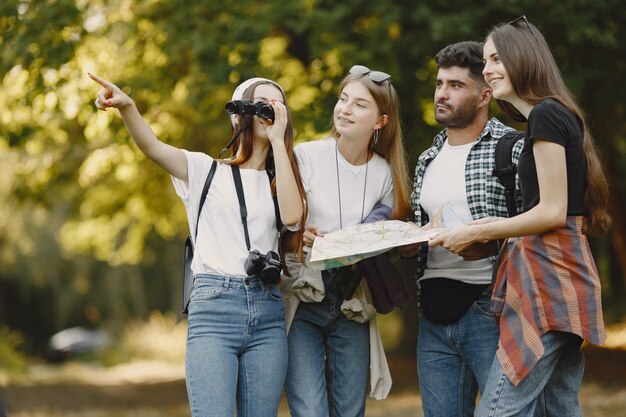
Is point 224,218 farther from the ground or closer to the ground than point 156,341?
farther from the ground

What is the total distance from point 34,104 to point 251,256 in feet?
20.3

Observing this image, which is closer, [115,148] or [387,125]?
[387,125]

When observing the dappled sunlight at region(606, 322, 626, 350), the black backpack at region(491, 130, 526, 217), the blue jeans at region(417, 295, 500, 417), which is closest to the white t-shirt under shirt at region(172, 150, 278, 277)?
the blue jeans at region(417, 295, 500, 417)

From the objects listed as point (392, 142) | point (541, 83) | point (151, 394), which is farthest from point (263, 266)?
point (151, 394)

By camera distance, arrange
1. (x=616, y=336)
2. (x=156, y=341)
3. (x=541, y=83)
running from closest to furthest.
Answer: (x=541, y=83) → (x=616, y=336) → (x=156, y=341)

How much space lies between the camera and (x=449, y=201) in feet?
12.8

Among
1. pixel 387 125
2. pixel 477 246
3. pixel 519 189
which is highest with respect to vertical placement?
pixel 387 125

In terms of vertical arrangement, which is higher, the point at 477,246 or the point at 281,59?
the point at 281,59

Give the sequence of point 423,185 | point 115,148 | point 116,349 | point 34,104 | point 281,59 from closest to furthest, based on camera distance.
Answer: point 423,185 → point 34,104 → point 281,59 → point 115,148 → point 116,349

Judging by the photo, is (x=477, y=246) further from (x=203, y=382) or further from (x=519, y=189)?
(x=203, y=382)

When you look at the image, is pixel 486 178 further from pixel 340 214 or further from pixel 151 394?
pixel 151 394

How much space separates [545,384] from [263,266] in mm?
1303

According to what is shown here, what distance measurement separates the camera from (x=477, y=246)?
3.70 metres

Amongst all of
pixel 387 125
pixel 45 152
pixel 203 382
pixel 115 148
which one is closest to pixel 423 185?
pixel 387 125
